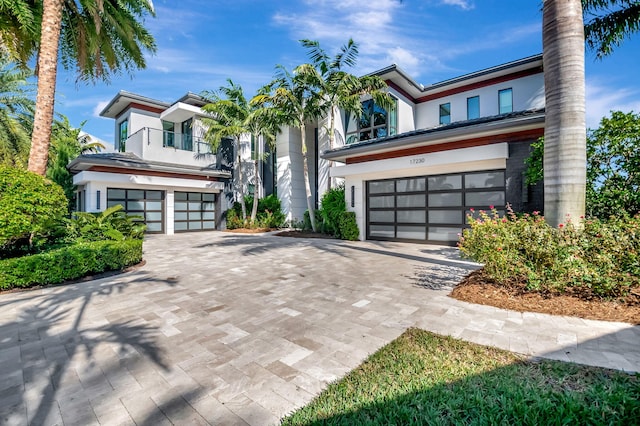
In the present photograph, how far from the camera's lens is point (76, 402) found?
8.06 feet

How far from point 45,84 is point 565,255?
12.7m

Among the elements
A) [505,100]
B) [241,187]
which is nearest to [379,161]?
[505,100]

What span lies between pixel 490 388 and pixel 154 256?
9823 mm

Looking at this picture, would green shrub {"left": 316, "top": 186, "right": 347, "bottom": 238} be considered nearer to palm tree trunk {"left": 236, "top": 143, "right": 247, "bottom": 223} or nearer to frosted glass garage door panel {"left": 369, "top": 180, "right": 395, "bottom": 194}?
frosted glass garage door panel {"left": 369, "top": 180, "right": 395, "bottom": 194}

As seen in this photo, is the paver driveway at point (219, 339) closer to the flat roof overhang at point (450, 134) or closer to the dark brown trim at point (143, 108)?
the flat roof overhang at point (450, 134)

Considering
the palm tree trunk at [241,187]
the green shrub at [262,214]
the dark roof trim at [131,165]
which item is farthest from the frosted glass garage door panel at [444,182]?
the dark roof trim at [131,165]

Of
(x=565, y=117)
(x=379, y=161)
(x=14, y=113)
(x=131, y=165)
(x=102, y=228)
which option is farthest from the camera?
(x=14, y=113)

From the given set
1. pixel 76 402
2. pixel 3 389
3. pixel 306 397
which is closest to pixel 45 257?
pixel 3 389

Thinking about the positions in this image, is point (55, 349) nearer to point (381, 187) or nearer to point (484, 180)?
point (381, 187)

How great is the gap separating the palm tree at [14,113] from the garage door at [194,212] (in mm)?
8793

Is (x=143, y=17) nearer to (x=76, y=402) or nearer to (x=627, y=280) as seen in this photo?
(x=76, y=402)

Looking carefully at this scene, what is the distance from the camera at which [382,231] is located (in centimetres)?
1290

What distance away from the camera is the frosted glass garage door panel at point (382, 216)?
41.3ft

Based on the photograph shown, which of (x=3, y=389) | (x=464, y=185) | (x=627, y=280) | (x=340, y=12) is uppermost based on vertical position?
(x=340, y=12)
